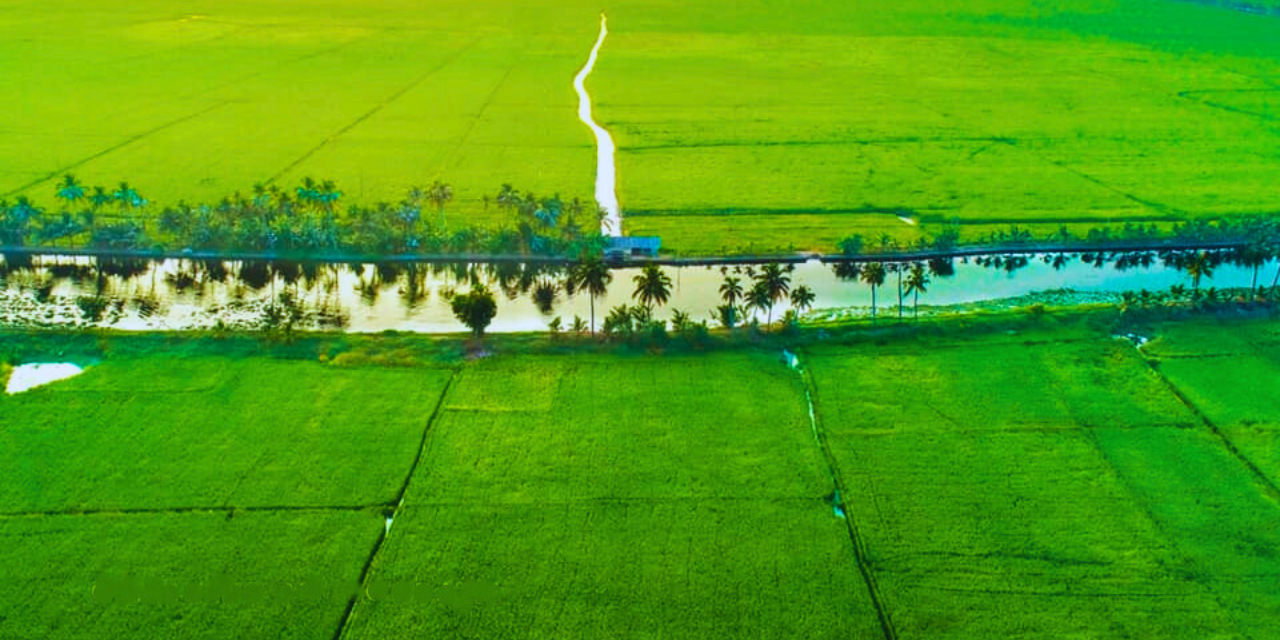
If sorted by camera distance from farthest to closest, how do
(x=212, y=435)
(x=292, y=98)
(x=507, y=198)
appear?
(x=292, y=98) < (x=507, y=198) < (x=212, y=435)

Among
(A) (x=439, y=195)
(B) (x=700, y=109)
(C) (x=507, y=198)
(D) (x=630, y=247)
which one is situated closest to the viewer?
(D) (x=630, y=247)

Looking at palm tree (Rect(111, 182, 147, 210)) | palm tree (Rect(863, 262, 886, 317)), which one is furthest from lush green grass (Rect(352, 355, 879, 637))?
palm tree (Rect(111, 182, 147, 210))

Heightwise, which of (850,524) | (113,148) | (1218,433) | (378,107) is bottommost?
(850,524)

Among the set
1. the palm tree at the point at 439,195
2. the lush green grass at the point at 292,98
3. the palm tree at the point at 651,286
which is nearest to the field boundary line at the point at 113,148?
the lush green grass at the point at 292,98

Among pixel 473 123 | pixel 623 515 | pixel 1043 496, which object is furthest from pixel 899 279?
pixel 473 123

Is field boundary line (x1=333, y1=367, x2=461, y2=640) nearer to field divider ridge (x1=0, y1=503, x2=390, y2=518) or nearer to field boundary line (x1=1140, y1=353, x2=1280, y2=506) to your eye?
field divider ridge (x1=0, y1=503, x2=390, y2=518)

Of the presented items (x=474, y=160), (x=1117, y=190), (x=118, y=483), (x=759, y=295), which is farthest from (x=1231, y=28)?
(x=118, y=483)

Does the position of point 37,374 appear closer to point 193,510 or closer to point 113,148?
point 193,510
